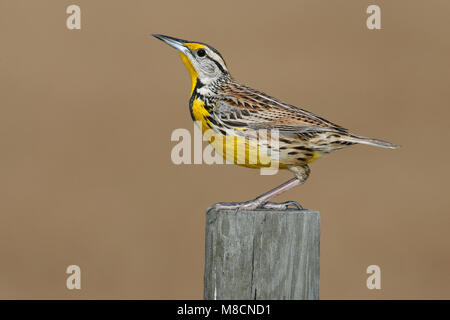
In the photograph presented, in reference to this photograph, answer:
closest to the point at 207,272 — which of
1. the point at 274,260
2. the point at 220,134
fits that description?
the point at 274,260

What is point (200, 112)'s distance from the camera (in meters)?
3.35

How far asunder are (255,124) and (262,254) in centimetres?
80

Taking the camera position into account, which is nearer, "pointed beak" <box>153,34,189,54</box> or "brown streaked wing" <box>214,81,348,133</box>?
"brown streaked wing" <box>214,81,348,133</box>

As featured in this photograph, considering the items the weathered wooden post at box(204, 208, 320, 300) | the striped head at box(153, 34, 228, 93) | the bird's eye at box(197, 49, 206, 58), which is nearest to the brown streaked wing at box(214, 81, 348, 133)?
the striped head at box(153, 34, 228, 93)

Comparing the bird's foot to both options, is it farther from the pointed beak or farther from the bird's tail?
the pointed beak

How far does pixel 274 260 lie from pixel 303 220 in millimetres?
242

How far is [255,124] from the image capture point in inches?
127

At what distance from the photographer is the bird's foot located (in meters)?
3.00

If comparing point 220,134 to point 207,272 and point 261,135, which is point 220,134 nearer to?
point 261,135

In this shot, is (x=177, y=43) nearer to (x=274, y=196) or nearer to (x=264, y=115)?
(x=264, y=115)

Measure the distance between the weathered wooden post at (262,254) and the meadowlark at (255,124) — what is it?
0.79 feet

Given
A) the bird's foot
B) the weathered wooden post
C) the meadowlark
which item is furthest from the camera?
the meadowlark

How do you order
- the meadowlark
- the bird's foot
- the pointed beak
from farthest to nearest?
1. the pointed beak
2. the meadowlark
3. the bird's foot

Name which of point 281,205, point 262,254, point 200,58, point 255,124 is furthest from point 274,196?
point 200,58
